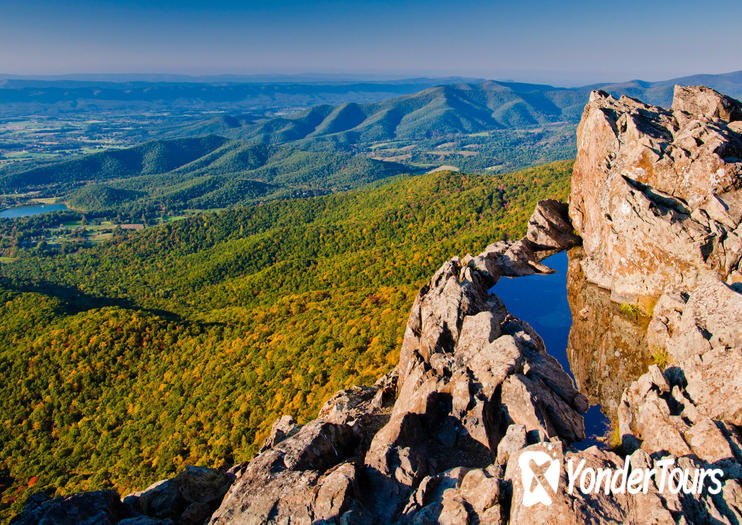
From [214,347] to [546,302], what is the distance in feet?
112

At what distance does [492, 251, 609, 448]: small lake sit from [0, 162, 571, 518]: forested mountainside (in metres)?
9.69

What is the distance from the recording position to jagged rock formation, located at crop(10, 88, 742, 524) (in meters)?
10.5

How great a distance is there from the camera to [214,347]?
44.8 metres

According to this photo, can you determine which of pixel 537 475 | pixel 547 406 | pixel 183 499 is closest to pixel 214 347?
pixel 183 499

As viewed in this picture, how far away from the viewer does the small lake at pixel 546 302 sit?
21778 millimetres

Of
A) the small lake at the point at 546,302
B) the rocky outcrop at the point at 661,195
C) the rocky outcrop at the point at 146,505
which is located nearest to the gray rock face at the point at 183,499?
the rocky outcrop at the point at 146,505

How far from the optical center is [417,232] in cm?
7731

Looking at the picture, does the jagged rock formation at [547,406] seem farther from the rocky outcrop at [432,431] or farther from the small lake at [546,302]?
the small lake at [546,302]

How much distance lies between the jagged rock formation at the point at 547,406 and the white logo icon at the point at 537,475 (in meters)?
0.04

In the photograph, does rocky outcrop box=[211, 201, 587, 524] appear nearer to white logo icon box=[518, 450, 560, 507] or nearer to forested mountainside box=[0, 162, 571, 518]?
white logo icon box=[518, 450, 560, 507]

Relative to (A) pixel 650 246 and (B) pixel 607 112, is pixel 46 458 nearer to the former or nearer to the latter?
(A) pixel 650 246

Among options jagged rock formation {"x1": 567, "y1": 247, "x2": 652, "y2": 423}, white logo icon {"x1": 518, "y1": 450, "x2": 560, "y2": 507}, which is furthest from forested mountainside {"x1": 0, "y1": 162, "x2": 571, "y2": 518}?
white logo icon {"x1": 518, "y1": 450, "x2": 560, "y2": 507}

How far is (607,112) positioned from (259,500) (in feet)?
90.9

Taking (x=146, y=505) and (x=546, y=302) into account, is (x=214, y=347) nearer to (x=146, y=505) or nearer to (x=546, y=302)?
(x=146, y=505)
